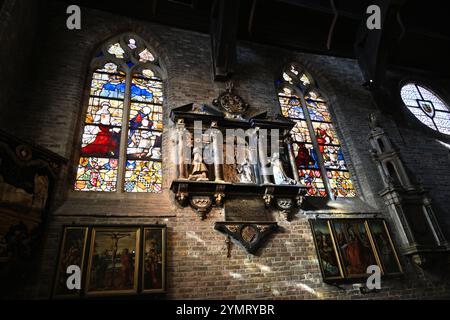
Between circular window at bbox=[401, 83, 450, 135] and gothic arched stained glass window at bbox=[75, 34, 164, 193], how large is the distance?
22.1 feet

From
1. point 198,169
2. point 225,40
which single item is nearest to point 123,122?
point 198,169

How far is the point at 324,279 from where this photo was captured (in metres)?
4.92

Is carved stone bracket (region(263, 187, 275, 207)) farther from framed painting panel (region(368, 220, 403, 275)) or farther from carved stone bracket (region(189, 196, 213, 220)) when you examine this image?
framed painting panel (region(368, 220, 403, 275))

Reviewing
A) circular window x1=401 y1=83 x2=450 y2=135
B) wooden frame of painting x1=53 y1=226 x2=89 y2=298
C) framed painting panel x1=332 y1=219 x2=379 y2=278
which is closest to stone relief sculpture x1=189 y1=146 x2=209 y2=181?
wooden frame of painting x1=53 y1=226 x2=89 y2=298

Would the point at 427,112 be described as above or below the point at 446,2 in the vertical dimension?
below

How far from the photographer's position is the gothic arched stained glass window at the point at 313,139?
637 cm

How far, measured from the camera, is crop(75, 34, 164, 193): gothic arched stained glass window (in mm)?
5160

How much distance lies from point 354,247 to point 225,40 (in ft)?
16.0

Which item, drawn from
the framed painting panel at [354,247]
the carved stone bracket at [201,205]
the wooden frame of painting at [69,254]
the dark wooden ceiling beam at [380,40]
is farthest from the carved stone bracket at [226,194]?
the dark wooden ceiling beam at [380,40]

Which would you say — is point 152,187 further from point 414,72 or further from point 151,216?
point 414,72

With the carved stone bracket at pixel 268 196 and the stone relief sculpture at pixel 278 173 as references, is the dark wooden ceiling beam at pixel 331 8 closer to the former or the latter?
the stone relief sculpture at pixel 278 173

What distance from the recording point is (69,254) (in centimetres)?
411
